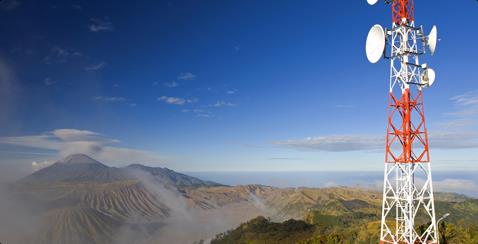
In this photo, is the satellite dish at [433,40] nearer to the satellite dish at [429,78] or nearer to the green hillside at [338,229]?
the satellite dish at [429,78]

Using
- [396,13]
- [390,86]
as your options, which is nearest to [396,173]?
[390,86]

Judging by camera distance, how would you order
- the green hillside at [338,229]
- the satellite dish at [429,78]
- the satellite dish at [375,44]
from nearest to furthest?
the satellite dish at [429,78] < the satellite dish at [375,44] < the green hillside at [338,229]

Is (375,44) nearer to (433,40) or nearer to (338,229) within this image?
(433,40)

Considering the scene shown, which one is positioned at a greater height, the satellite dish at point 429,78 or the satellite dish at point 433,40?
the satellite dish at point 433,40

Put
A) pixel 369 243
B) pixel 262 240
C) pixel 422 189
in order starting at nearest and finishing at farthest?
pixel 422 189
pixel 369 243
pixel 262 240

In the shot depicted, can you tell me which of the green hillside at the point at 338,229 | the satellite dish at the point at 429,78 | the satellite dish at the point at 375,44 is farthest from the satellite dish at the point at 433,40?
the green hillside at the point at 338,229

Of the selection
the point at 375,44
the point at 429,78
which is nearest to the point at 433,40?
the point at 429,78

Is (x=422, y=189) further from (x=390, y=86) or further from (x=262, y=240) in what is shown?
(x=262, y=240)

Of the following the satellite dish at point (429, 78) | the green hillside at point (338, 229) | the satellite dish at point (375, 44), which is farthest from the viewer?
the green hillside at point (338, 229)

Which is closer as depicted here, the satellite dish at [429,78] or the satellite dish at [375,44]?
the satellite dish at [429,78]
